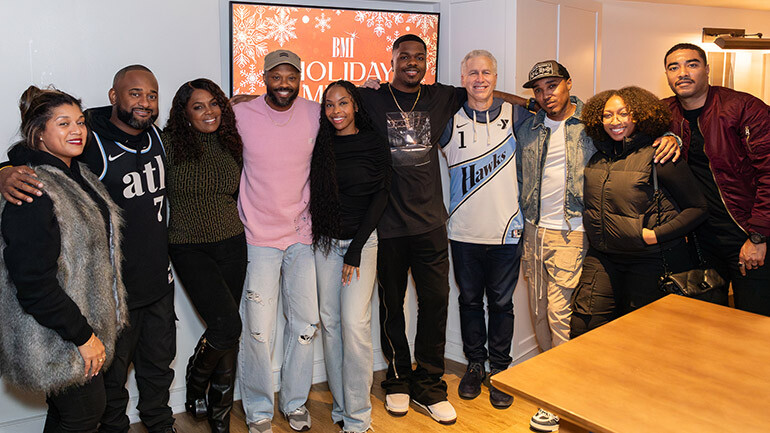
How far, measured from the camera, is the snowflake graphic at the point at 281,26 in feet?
11.0

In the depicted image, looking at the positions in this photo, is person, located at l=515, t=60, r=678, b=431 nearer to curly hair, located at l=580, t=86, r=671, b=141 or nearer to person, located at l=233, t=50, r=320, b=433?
curly hair, located at l=580, t=86, r=671, b=141

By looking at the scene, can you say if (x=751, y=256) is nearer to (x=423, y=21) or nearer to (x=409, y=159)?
(x=409, y=159)

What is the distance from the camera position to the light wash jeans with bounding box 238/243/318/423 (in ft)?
9.95

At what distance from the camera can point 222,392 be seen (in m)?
3.04

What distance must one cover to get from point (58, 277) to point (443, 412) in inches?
77.4

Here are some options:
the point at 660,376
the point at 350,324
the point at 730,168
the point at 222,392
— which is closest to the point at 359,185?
the point at 350,324

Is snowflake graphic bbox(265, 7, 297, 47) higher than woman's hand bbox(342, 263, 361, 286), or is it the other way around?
snowflake graphic bbox(265, 7, 297, 47)

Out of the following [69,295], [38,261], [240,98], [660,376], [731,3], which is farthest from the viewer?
[731,3]

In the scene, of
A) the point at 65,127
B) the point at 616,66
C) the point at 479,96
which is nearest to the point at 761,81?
the point at 616,66

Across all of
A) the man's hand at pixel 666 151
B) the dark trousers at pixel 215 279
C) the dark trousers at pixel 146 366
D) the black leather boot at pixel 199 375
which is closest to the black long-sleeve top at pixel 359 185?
the dark trousers at pixel 215 279

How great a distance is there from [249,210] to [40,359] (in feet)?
3.67

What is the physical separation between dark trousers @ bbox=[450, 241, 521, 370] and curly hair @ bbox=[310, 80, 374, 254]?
32.2 inches

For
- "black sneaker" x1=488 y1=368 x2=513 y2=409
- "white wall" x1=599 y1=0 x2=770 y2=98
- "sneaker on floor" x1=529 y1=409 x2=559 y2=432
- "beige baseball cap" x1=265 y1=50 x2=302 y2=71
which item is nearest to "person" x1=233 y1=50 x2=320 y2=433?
"beige baseball cap" x1=265 y1=50 x2=302 y2=71

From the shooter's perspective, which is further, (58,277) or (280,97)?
(280,97)
